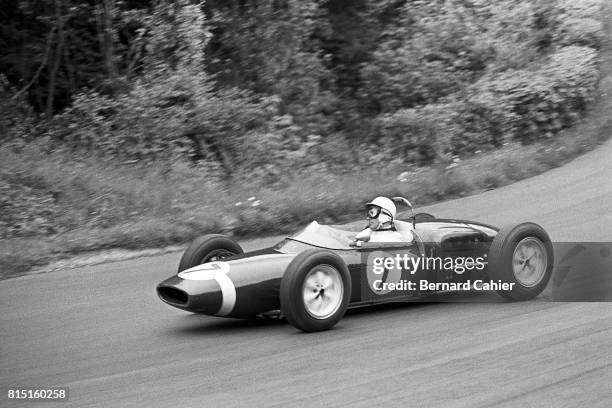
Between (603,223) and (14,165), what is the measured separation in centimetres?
805

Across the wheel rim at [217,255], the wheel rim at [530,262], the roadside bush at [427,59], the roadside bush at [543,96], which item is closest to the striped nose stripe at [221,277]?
the wheel rim at [217,255]

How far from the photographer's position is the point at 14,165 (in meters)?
13.8

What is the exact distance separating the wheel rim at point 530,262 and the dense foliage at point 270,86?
613 cm

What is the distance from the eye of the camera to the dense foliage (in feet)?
52.6

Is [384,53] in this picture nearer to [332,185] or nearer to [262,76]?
[262,76]

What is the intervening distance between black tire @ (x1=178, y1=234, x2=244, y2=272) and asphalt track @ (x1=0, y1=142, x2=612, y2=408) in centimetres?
51

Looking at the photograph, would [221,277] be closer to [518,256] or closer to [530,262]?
[518,256]

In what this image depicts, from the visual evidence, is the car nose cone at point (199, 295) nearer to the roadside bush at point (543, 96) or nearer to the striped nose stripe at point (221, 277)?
the striped nose stripe at point (221, 277)

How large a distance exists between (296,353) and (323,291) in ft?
2.50

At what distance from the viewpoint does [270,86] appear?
19.3 m

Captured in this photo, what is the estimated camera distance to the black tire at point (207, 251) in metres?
8.89

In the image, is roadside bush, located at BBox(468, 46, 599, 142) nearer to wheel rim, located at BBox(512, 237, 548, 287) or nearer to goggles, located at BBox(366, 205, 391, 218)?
wheel rim, located at BBox(512, 237, 548, 287)

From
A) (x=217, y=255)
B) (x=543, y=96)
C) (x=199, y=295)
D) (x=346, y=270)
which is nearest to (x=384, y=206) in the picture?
(x=346, y=270)

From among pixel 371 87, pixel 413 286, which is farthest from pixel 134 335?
pixel 371 87
